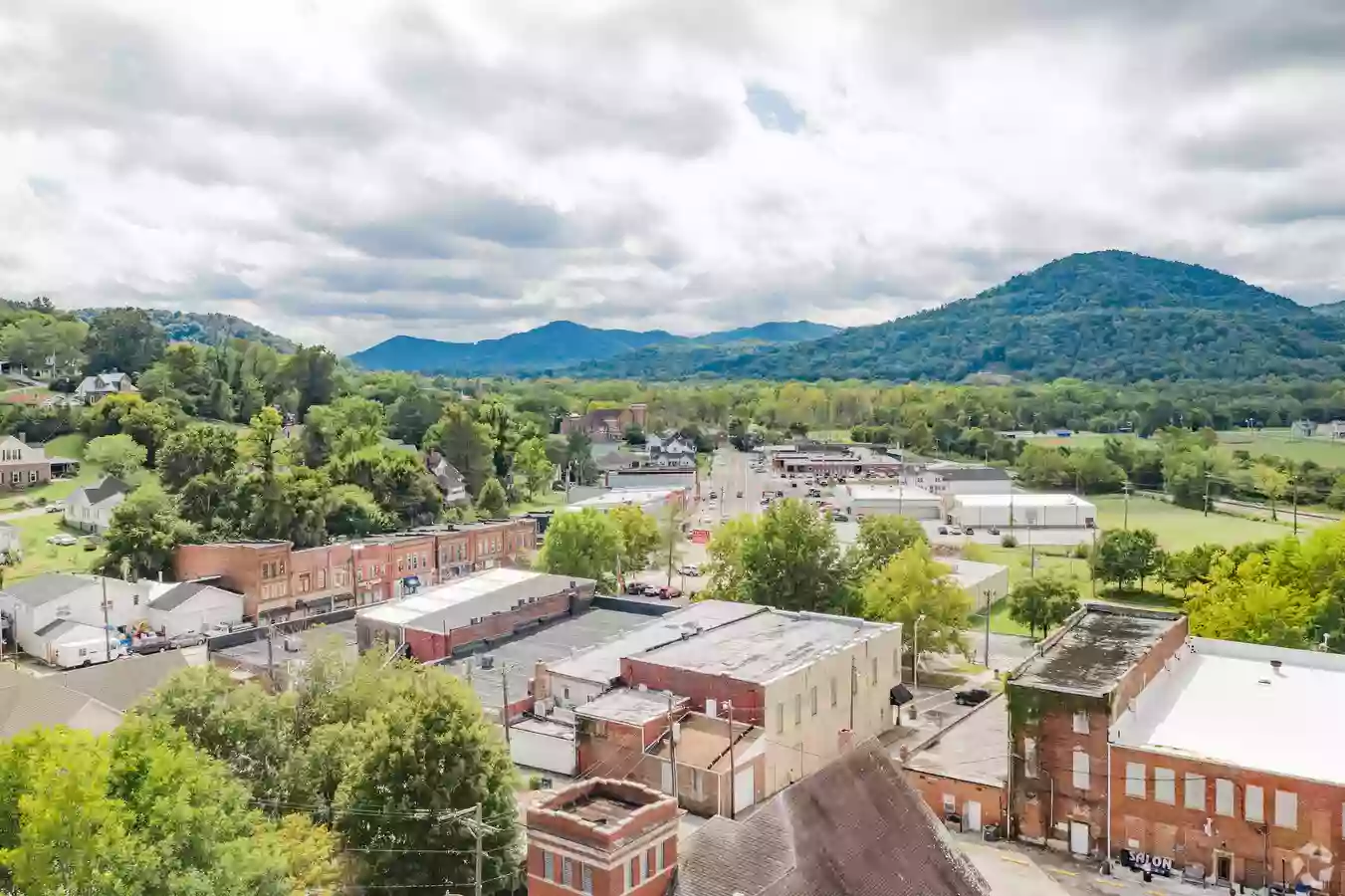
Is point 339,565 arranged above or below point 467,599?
below

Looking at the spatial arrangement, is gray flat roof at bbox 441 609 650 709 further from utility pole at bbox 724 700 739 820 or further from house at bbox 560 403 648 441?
house at bbox 560 403 648 441

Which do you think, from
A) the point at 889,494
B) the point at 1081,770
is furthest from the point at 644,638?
the point at 889,494

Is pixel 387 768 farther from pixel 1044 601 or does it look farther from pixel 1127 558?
pixel 1127 558

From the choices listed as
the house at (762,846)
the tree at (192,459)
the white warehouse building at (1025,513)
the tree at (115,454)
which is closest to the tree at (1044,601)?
the house at (762,846)

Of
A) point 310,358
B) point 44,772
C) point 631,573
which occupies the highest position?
point 310,358

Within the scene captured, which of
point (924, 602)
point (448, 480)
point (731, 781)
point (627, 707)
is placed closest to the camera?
point (731, 781)

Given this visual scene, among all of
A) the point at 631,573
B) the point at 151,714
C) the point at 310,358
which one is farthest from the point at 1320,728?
the point at 310,358

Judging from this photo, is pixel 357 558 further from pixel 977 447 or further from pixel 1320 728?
pixel 977 447

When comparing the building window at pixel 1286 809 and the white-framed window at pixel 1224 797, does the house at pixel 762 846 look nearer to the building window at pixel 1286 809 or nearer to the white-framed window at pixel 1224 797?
the white-framed window at pixel 1224 797
